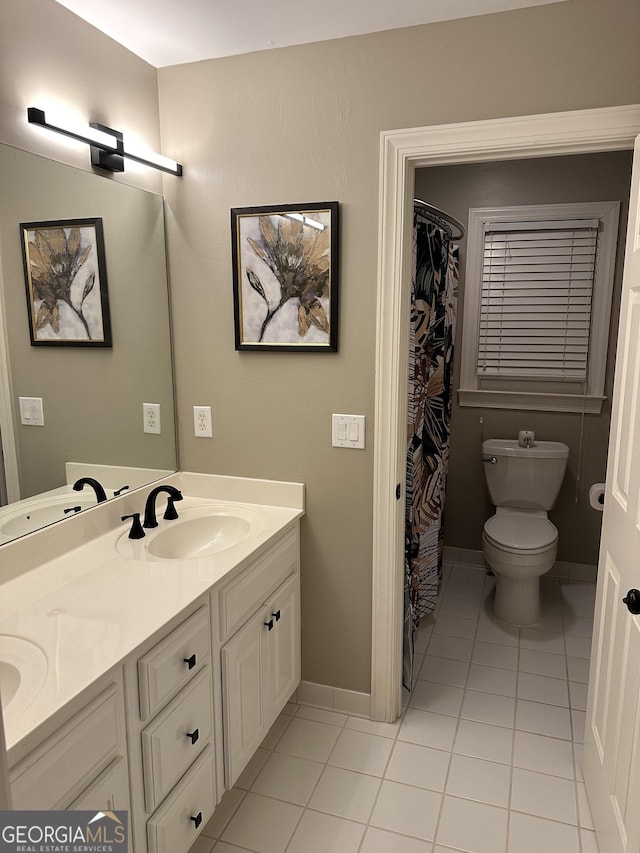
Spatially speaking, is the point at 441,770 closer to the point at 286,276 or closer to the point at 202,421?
the point at 202,421

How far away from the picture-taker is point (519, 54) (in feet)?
5.90

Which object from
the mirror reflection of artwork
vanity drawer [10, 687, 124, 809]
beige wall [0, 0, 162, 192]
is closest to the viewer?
vanity drawer [10, 687, 124, 809]

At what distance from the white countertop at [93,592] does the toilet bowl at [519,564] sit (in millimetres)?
1283

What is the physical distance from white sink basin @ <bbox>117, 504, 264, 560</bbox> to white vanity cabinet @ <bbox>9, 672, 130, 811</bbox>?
697 millimetres

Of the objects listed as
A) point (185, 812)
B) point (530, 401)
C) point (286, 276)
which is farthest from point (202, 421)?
point (530, 401)

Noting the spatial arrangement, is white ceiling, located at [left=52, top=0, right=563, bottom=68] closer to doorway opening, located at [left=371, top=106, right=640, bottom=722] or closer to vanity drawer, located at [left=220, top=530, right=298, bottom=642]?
doorway opening, located at [left=371, top=106, right=640, bottom=722]

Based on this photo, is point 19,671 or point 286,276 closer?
point 19,671

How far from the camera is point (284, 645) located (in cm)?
219

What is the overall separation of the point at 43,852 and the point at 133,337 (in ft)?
5.26

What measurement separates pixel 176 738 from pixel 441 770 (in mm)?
1043

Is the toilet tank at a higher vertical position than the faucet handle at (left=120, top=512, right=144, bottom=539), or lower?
lower

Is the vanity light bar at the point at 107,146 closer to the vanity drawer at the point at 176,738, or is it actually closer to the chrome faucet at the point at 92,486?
the chrome faucet at the point at 92,486

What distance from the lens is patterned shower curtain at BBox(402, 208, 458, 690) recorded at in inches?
101

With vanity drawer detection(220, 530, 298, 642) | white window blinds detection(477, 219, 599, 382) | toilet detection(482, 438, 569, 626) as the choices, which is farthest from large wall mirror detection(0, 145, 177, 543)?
white window blinds detection(477, 219, 599, 382)
